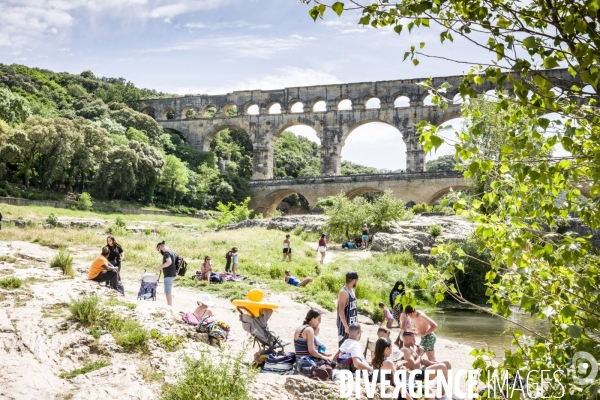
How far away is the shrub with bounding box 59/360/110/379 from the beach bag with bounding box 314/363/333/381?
7.71ft

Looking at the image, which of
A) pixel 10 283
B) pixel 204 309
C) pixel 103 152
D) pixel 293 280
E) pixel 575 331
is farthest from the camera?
pixel 103 152

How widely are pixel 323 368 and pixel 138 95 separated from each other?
176 feet

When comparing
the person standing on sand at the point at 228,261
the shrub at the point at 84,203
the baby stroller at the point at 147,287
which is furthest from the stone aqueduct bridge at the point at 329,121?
the baby stroller at the point at 147,287

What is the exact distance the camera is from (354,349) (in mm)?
6133

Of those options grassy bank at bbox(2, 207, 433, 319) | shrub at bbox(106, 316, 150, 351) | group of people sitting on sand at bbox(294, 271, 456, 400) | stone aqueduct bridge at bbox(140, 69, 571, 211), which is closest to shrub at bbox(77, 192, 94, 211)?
grassy bank at bbox(2, 207, 433, 319)

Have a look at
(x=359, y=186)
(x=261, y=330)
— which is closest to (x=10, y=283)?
(x=261, y=330)

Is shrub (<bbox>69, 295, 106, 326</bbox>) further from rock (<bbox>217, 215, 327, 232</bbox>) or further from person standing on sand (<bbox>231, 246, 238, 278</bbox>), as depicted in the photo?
rock (<bbox>217, 215, 327, 232</bbox>)

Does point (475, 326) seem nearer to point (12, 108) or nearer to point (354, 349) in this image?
point (354, 349)

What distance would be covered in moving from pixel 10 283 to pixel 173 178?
33.8 m

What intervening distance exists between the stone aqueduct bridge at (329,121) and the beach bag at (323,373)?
32.1 m

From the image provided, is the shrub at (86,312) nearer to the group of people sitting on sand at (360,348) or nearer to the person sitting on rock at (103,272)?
the group of people sitting on sand at (360,348)

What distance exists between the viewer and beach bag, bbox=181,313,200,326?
7312 millimetres

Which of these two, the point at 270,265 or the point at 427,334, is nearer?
the point at 427,334

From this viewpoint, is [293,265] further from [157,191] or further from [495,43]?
[157,191]
